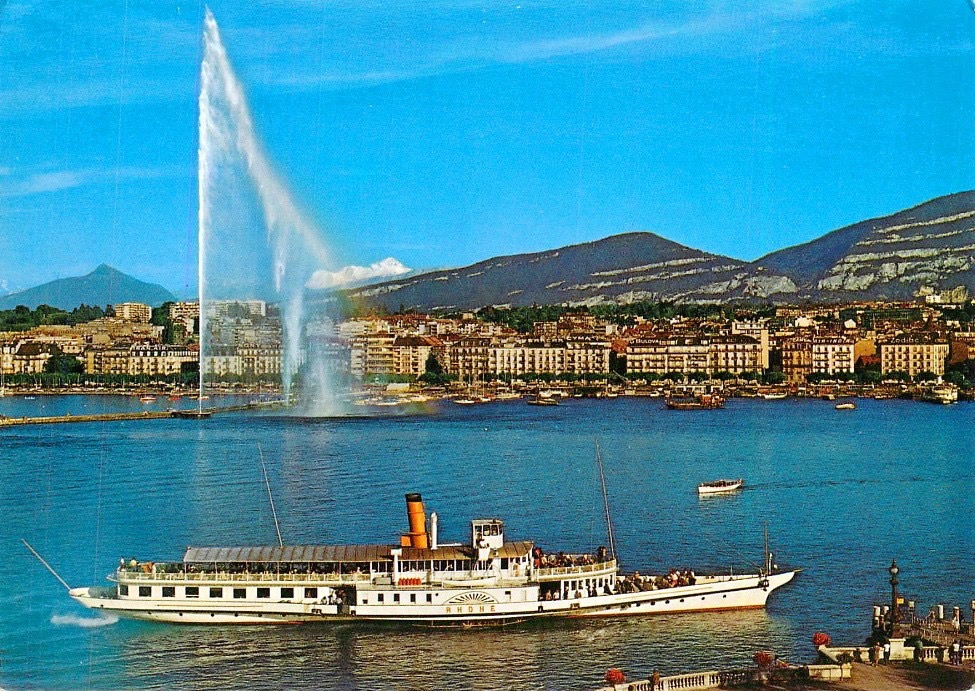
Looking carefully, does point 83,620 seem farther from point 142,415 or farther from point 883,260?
point 883,260

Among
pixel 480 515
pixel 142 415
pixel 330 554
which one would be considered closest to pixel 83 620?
pixel 330 554

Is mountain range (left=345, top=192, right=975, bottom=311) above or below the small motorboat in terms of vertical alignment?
above

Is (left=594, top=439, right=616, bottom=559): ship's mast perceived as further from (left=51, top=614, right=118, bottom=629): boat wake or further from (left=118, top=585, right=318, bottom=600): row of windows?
(left=51, top=614, right=118, bottom=629): boat wake

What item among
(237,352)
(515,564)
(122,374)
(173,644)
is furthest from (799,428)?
(122,374)

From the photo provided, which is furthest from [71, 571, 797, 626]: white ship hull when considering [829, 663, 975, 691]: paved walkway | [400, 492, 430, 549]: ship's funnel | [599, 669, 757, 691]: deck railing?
[829, 663, 975, 691]: paved walkway

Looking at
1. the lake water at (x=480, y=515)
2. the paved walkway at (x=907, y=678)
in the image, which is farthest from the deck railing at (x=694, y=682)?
the lake water at (x=480, y=515)

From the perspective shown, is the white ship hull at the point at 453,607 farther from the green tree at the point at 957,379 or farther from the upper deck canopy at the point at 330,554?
the green tree at the point at 957,379
